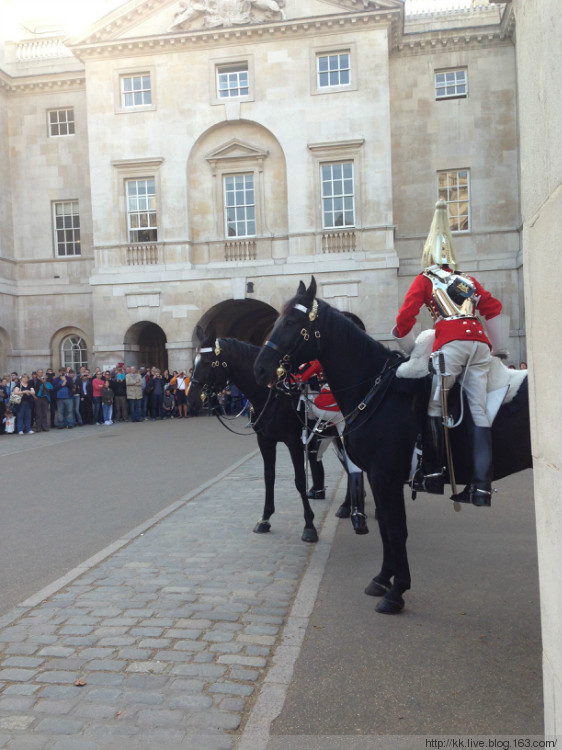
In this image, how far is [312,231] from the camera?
2533cm

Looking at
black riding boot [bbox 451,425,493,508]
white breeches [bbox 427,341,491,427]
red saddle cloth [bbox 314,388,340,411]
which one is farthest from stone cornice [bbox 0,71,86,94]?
black riding boot [bbox 451,425,493,508]

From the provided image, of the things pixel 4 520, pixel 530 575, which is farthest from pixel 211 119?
pixel 530 575

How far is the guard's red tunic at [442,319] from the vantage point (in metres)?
4.93

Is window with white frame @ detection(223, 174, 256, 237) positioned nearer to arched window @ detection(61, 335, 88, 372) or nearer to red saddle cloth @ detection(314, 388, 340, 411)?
arched window @ detection(61, 335, 88, 372)

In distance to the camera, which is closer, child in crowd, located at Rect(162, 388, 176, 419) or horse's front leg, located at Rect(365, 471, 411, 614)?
Answer: horse's front leg, located at Rect(365, 471, 411, 614)

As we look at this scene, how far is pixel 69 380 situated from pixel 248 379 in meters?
16.3

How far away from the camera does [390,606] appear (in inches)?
188

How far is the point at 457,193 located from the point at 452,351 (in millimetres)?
23871

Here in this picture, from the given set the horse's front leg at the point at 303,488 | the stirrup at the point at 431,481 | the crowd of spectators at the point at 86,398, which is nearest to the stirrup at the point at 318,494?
the horse's front leg at the point at 303,488

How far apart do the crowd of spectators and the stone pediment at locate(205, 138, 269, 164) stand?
8482 millimetres

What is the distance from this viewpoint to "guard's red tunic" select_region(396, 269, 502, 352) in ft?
16.2

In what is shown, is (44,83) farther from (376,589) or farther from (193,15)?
(376,589)

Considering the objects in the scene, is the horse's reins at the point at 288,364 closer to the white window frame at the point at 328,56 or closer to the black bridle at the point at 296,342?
the black bridle at the point at 296,342

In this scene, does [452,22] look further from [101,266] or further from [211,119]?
[101,266]
